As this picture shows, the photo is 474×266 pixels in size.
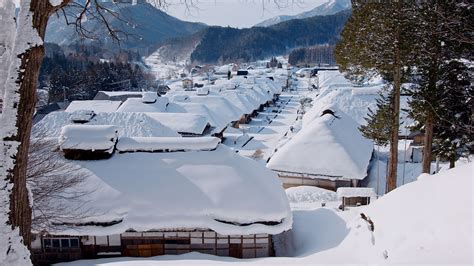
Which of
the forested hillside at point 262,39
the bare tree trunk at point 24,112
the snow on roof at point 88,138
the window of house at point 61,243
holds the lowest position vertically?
the window of house at point 61,243

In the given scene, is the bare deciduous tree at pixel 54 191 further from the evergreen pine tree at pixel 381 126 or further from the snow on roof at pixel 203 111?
the snow on roof at pixel 203 111

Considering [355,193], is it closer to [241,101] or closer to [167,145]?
[167,145]

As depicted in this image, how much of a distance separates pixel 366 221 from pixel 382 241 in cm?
188

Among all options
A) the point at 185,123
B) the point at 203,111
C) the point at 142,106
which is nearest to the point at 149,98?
the point at 142,106

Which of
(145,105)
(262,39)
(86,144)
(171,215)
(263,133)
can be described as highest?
(262,39)

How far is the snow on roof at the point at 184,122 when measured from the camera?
88.6ft

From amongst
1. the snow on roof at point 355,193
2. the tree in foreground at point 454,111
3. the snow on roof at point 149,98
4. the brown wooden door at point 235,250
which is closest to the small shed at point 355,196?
the snow on roof at point 355,193

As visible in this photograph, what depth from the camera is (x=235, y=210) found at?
1033 centimetres

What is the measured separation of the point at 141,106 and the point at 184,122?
7573 millimetres

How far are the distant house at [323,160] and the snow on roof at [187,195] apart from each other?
6.79 m

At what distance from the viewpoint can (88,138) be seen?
11805 millimetres

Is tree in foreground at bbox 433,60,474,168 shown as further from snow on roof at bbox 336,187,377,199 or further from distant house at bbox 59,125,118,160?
distant house at bbox 59,125,118,160

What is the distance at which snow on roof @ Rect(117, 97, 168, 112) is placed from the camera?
33.1 meters

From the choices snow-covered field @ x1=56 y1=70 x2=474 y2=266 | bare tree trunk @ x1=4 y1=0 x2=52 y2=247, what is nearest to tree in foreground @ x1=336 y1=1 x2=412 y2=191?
snow-covered field @ x1=56 y1=70 x2=474 y2=266
